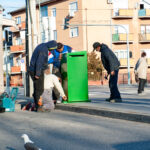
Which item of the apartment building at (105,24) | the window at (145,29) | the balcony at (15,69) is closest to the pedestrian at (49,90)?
the apartment building at (105,24)

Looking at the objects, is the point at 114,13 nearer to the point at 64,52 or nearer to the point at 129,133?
the point at 64,52

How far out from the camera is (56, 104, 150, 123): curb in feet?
25.5

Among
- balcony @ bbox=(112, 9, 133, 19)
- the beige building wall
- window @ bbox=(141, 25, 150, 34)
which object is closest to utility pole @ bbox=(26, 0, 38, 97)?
the beige building wall

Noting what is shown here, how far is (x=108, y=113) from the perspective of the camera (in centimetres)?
879

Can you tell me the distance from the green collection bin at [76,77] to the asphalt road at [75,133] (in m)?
2.17

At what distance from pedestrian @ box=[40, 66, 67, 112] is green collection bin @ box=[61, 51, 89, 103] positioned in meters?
0.64

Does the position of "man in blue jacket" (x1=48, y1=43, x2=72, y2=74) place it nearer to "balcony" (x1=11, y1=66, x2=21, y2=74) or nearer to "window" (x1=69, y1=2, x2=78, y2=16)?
"window" (x1=69, y1=2, x2=78, y2=16)

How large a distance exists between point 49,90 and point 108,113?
8.12 feet

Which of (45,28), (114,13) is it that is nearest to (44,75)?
(45,28)

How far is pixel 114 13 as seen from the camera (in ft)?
172

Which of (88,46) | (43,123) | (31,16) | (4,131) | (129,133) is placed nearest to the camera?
(129,133)

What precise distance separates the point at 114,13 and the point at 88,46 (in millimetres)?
6074

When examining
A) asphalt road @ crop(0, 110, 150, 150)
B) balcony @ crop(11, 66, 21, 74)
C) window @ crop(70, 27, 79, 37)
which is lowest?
balcony @ crop(11, 66, 21, 74)

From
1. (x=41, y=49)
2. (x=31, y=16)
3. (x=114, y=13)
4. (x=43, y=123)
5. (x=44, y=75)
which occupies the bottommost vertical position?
(x=43, y=123)
